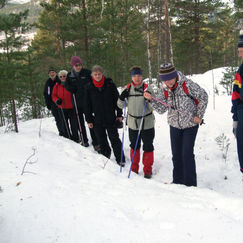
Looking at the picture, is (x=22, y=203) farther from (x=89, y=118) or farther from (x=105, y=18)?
(x=105, y=18)

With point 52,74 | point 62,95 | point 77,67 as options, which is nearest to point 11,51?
point 52,74

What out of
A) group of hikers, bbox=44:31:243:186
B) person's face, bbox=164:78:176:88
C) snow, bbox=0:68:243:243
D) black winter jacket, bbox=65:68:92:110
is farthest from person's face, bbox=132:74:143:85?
black winter jacket, bbox=65:68:92:110

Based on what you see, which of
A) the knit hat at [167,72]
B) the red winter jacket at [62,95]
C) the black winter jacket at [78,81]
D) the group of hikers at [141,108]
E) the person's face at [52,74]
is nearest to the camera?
the knit hat at [167,72]

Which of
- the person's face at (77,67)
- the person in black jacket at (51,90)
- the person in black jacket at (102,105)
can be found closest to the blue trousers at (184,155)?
the person in black jacket at (102,105)

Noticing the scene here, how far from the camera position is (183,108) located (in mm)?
3656

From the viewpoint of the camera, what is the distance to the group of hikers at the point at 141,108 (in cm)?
358

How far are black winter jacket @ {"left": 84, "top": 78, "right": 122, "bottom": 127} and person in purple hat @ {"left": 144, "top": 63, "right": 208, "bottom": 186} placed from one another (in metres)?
1.30

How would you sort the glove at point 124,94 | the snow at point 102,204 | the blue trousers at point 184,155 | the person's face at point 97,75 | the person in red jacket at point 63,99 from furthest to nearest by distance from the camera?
the person in red jacket at point 63,99 → the person's face at point 97,75 → the glove at point 124,94 → the blue trousers at point 184,155 → the snow at point 102,204

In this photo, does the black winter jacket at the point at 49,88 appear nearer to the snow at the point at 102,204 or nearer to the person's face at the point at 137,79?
the snow at the point at 102,204

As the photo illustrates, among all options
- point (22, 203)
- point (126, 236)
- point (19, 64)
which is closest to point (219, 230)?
point (126, 236)

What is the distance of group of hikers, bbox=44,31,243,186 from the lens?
358 centimetres

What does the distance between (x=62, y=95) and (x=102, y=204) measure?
4.30m

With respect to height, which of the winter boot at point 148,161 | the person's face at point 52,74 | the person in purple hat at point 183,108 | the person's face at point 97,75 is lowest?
the winter boot at point 148,161

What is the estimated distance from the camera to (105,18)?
1450 centimetres
